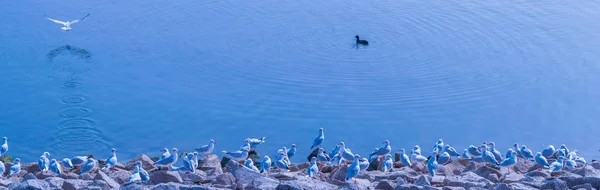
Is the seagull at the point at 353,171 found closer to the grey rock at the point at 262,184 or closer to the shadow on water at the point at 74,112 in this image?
the grey rock at the point at 262,184

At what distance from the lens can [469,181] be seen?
12375 mm

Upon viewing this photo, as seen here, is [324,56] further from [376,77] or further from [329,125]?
[329,125]

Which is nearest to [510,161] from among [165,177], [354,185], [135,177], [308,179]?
[308,179]

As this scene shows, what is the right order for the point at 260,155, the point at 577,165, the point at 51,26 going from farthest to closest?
the point at 51,26 < the point at 260,155 < the point at 577,165

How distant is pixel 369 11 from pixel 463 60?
5.19m

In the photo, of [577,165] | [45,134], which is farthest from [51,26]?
[577,165]

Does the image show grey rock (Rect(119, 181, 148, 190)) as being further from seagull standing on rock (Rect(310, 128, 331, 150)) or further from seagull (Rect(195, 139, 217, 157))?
seagull standing on rock (Rect(310, 128, 331, 150))

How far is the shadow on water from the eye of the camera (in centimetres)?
1761

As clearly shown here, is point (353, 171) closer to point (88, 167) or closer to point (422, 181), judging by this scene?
point (422, 181)

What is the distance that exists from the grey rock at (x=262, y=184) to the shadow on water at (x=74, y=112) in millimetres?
6583

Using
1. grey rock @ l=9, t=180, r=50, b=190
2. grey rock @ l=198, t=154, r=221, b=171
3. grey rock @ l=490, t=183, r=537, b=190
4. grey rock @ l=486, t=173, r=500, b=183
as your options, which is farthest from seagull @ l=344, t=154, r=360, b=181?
grey rock @ l=9, t=180, r=50, b=190

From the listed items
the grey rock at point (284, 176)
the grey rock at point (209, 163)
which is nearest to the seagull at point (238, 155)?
the grey rock at point (209, 163)

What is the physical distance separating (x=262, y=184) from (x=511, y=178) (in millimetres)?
4062

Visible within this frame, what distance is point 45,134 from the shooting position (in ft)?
59.0
